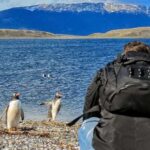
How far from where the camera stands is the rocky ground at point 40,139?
10.3 metres

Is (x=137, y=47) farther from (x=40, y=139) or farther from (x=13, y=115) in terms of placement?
(x=13, y=115)

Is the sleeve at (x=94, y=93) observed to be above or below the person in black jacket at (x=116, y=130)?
above

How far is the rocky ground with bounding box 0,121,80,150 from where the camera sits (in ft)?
33.8

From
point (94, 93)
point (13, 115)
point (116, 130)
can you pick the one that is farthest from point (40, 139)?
point (116, 130)

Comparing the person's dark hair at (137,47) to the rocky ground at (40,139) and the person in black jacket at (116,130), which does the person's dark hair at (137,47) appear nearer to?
the person in black jacket at (116,130)

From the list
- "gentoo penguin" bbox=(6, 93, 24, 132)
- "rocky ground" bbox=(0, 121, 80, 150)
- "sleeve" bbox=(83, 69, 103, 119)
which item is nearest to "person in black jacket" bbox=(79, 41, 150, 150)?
"sleeve" bbox=(83, 69, 103, 119)

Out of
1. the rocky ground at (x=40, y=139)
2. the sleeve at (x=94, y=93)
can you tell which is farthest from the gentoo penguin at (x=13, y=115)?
the sleeve at (x=94, y=93)

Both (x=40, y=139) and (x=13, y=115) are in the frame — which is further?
(x=13, y=115)

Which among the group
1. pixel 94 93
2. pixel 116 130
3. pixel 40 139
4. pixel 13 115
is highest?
pixel 94 93

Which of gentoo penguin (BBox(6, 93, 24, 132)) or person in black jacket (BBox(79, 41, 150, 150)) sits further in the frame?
gentoo penguin (BBox(6, 93, 24, 132))

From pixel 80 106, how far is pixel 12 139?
12.5 m

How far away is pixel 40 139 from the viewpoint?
1144cm

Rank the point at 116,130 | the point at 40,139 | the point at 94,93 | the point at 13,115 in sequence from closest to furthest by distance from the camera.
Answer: the point at 116,130, the point at 94,93, the point at 40,139, the point at 13,115

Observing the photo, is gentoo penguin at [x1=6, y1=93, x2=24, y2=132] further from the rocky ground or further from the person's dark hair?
the person's dark hair
